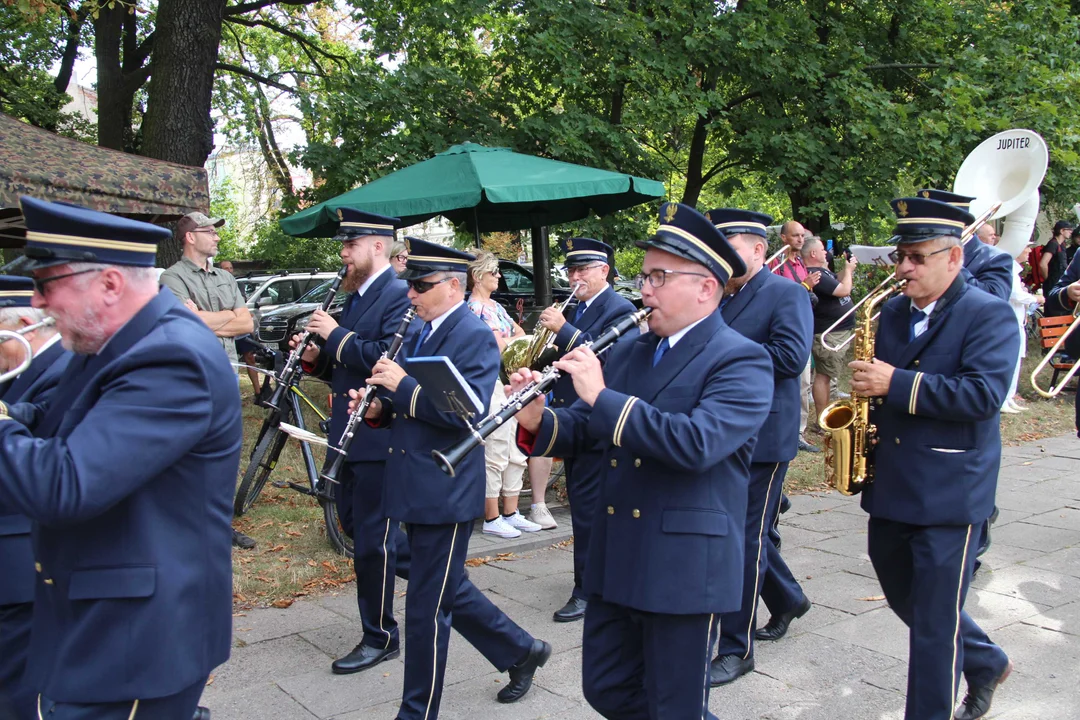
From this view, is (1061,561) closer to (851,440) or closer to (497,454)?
(851,440)

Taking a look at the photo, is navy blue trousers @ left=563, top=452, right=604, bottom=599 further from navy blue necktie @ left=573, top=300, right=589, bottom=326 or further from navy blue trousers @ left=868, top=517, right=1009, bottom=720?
navy blue trousers @ left=868, top=517, right=1009, bottom=720

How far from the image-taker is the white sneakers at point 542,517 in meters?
7.12

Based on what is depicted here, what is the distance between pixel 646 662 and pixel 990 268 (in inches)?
156

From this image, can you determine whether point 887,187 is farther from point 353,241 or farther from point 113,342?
point 113,342

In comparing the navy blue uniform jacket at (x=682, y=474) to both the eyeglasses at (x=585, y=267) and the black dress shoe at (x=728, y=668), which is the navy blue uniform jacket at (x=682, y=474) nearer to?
the black dress shoe at (x=728, y=668)

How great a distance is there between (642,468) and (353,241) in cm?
247

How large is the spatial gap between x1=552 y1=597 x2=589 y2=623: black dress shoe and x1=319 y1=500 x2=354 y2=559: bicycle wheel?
1690 mm

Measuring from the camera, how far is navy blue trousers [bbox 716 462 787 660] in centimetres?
450

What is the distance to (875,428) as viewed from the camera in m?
Result: 3.89

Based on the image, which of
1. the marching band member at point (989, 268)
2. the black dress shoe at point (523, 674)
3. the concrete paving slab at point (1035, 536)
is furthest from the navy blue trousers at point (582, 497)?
the concrete paving slab at point (1035, 536)

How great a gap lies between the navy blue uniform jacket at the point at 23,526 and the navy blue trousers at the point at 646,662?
1.89 meters

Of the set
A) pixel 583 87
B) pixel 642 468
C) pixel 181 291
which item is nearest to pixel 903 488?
pixel 642 468

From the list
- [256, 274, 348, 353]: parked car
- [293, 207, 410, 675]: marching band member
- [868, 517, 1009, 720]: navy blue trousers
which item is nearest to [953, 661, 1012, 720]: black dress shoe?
[868, 517, 1009, 720]: navy blue trousers

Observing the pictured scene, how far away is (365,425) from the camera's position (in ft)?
15.2
